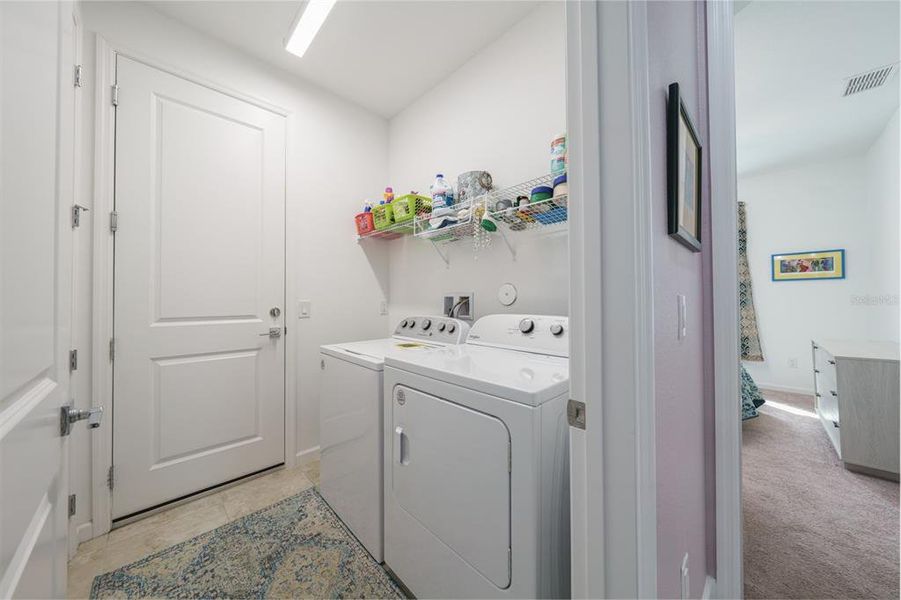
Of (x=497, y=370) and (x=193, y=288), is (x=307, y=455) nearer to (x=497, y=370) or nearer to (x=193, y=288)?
(x=193, y=288)

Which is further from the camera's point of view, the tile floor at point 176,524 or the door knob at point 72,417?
the tile floor at point 176,524

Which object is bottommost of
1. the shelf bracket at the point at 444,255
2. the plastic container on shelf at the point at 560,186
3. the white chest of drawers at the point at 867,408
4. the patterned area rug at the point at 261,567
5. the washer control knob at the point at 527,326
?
the patterned area rug at the point at 261,567

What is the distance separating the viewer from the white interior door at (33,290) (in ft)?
1.34

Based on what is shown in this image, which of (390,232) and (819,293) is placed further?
(819,293)

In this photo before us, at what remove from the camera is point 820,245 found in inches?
135

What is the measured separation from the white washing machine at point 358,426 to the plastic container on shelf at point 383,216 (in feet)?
2.54

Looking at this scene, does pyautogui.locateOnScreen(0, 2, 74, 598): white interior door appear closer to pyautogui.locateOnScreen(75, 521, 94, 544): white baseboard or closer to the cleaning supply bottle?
pyautogui.locateOnScreen(75, 521, 94, 544): white baseboard

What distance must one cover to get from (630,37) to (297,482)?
250 centimetres

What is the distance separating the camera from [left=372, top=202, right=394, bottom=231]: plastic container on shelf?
217 cm

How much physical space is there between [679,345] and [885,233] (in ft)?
12.7

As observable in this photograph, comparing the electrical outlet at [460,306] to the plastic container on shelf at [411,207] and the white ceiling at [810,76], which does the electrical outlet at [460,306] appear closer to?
the plastic container on shelf at [411,207]

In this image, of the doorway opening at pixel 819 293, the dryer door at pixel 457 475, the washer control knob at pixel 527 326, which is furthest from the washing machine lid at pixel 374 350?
the doorway opening at pixel 819 293

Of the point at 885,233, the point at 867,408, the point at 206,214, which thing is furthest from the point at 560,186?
the point at 885,233

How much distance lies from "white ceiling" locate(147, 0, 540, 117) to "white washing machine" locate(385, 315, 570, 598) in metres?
1.77
